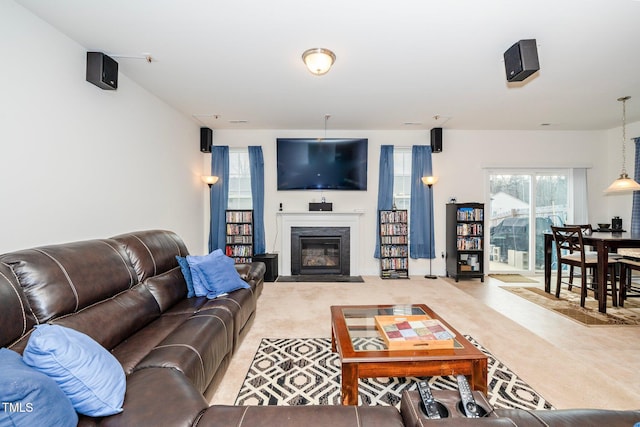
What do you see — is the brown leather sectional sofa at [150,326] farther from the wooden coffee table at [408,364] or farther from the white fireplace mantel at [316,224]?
the white fireplace mantel at [316,224]

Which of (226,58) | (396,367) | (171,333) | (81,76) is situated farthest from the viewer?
(226,58)

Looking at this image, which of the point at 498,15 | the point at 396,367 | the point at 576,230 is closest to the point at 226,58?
the point at 498,15

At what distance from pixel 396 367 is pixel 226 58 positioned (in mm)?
2872

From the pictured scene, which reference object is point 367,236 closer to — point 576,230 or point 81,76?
point 576,230

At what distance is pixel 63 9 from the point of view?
197 cm

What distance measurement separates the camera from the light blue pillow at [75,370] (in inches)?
38.0

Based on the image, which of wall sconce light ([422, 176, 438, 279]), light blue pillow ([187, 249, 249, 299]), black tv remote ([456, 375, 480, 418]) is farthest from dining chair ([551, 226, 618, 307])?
light blue pillow ([187, 249, 249, 299])

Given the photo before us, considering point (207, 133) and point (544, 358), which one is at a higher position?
point (207, 133)

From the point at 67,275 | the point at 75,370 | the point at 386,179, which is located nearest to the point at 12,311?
the point at 67,275

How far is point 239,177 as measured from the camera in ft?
16.9

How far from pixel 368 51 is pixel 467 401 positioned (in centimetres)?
261

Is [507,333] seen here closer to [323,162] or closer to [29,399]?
[29,399]

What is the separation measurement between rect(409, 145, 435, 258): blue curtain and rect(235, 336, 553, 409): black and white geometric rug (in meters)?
2.92

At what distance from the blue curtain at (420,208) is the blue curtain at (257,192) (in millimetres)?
2689
